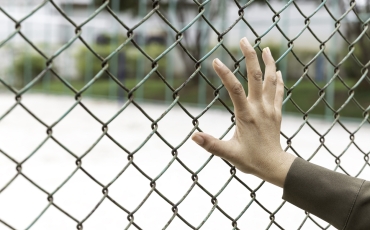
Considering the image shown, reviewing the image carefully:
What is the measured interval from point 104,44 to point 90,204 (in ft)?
46.9

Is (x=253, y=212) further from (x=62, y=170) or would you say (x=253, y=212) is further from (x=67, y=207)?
(x=62, y=170)

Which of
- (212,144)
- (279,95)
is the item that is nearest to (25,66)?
(279,95)

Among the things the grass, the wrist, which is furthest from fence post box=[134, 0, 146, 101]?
the wrist

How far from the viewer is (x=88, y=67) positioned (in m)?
18.1

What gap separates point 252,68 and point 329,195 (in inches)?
18.3

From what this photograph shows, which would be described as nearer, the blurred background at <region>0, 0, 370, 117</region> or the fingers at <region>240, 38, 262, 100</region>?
the fingers at <region>240, 38, 262, 100</region>

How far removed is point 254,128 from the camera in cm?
130

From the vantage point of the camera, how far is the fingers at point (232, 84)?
3.94ft

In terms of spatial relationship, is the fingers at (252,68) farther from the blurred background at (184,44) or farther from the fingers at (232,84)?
Result: the blurred background at (184,44)

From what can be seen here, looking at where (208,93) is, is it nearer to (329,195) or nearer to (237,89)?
(329,195)

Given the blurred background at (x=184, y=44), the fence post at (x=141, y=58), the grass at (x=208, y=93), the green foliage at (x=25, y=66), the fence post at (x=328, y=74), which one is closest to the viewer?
the fence post at (x=328, y=74)

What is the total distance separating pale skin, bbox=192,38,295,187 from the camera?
1.24 metres

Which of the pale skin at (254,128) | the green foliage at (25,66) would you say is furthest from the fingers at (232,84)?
the green foliage at (25,66)

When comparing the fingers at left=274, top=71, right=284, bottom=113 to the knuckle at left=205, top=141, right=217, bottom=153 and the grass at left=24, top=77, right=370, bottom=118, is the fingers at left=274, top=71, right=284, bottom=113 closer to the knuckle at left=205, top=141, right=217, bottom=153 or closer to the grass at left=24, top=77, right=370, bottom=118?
the knuckle at left=205, top=141, right=217, bottom=153
